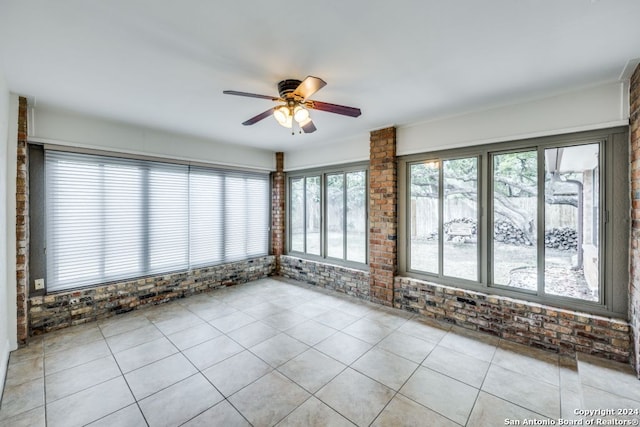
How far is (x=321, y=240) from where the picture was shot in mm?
5293

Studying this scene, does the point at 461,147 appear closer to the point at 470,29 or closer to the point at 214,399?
the point at 470,29

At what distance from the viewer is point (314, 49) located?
2072mm

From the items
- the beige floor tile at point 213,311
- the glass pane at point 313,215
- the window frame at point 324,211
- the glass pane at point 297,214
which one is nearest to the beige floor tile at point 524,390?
the window frame at point 324,211

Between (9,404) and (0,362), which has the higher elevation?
(0,362)

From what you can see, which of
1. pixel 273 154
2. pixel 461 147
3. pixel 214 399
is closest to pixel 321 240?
pixel 273 154

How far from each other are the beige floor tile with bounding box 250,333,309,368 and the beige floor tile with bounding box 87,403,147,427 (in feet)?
3.47

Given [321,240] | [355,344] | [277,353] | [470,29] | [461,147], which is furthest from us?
[321,240]

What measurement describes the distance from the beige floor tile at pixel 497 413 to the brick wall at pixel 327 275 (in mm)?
2350

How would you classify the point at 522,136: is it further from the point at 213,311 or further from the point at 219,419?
the point at 213,311

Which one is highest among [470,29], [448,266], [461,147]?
[470,29]

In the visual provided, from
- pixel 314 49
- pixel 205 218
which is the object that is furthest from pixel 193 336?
pixel 314 49

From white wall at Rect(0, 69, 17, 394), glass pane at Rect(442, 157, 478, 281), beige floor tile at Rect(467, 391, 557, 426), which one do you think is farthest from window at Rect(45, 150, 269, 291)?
beige floor tile at Rect(467, 391, 557, 426)

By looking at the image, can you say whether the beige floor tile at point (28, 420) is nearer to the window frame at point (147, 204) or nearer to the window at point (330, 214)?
the window frame at point (147, 204)

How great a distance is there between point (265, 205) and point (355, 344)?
3.65m
